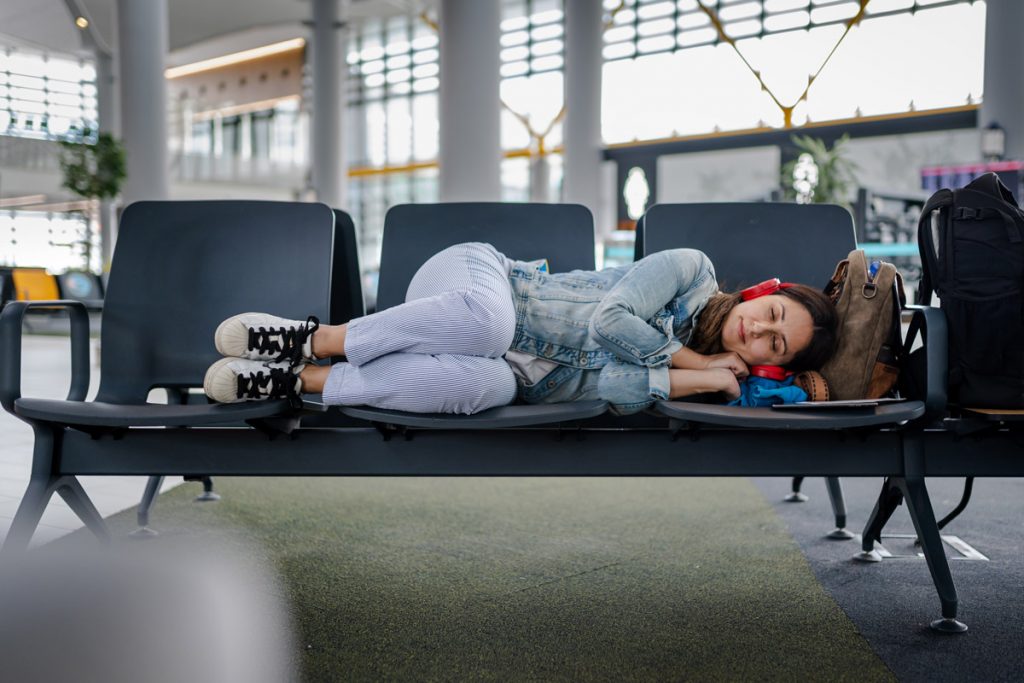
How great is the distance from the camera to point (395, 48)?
18.8 m

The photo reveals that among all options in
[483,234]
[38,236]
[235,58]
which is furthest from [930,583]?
[235,58]

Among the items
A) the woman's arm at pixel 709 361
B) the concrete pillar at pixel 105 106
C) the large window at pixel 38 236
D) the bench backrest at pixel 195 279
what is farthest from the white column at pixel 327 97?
the woman's arm at pixel 709 361

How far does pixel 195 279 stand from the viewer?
2148 millimetres

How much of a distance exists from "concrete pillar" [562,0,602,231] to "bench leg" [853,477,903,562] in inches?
411

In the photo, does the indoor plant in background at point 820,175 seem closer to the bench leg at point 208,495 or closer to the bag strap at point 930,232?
the bag strap at point 930,232

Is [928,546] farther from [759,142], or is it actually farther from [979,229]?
[759,142]

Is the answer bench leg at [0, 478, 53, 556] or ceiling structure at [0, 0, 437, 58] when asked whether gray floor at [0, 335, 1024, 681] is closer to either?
bench leg at [0, 478, 53, 556]

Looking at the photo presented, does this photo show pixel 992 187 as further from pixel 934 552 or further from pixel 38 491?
pixel 38 491

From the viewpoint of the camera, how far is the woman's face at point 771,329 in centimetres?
167

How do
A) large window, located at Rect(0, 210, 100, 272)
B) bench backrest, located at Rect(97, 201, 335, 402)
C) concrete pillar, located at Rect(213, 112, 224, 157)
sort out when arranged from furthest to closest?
concrete pillar, located at Rect(213, 112, 224, 157)
large window, located at Rect(0, 210, 100, 272)
bench backrest, located at Rect(97, 201, 335, 402)

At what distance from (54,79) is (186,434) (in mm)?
18589

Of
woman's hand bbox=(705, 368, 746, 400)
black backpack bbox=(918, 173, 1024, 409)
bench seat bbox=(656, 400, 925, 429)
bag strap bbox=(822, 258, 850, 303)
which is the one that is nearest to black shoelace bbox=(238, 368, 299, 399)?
bench seat bbox=(656, 400, 925, 429)

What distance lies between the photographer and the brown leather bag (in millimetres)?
1708

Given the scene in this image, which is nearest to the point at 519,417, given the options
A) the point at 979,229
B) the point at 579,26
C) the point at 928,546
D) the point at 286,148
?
the point at 928,546
